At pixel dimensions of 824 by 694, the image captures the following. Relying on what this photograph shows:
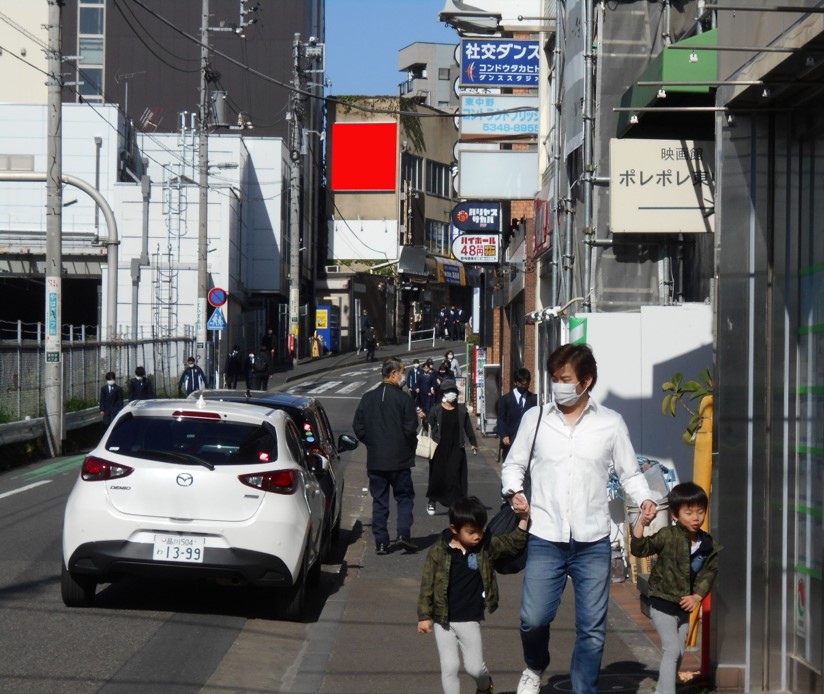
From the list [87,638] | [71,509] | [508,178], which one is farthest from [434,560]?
[508,178]

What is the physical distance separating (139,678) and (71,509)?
1.94 metres

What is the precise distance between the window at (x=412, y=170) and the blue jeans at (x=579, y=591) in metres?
66.2

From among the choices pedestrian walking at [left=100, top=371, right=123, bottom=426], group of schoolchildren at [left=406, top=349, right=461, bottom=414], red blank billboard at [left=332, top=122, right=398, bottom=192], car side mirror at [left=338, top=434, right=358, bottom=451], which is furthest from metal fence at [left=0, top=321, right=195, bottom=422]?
red blank billboard at [left=332, top=122, right=398, bottom=192]

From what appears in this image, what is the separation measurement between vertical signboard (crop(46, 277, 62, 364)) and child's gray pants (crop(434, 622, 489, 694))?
17.6 meters

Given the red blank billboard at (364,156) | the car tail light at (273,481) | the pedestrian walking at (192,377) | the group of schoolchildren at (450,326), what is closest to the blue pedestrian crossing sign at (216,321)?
the pedestrian walking at (192,377)

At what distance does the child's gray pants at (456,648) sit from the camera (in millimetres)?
5953

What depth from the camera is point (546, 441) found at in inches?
232

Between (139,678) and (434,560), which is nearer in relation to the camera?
(434,560)

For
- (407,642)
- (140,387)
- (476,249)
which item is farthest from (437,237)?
(407,642)

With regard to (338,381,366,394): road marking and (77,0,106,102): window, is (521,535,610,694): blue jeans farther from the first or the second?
(77,0,106,102): window

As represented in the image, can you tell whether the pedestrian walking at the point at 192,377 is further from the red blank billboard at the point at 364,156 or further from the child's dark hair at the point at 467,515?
the red blank billboard at the point at 364,156

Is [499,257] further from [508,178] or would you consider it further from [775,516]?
[775,516]

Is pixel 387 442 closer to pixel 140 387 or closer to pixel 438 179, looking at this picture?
pixel 140 387

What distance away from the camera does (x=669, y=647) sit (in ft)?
20.0
